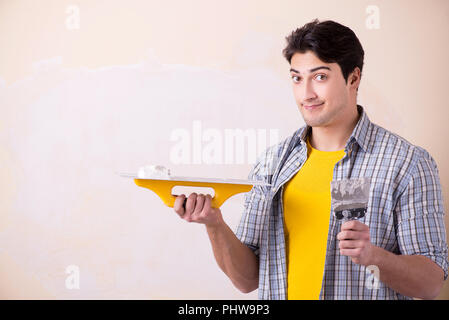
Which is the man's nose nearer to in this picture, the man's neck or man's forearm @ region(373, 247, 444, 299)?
the man's neck

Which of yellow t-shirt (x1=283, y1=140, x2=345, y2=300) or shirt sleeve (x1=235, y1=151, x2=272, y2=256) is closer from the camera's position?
yellow t-shirt (x1=283, y1=140, x2=345, y2=300)

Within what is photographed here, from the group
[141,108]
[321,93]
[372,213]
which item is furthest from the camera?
[141,108]

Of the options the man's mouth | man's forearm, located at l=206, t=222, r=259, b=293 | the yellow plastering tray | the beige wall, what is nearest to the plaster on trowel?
the yellow plastering tray

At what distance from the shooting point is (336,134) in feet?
5.20

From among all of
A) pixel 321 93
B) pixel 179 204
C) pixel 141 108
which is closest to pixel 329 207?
pixel 321 93

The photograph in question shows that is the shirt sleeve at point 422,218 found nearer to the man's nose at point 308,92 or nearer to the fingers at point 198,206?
the man's nose at point 308,92

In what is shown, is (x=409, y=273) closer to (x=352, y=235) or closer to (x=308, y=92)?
(x=352, y=235)

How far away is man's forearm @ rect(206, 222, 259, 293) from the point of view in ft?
4.87

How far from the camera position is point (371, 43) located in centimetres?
239

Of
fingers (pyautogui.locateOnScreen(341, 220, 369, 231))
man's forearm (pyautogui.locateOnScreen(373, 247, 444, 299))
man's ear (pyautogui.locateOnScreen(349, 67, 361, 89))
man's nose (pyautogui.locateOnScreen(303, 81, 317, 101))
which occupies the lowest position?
man's forearm (pyautogui.locateOnScreen(373, 247, 444, 299))

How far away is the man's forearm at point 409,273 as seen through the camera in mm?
1313

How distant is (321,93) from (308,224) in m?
0.40

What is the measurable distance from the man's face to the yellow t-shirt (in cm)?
12
